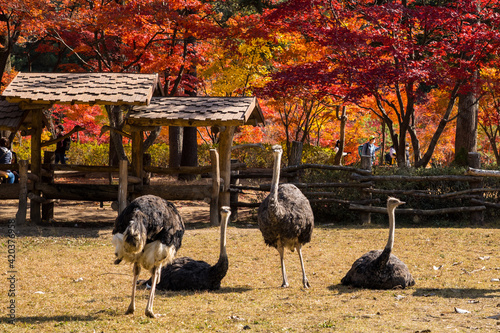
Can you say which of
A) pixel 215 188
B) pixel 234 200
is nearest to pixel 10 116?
pixel 215 188

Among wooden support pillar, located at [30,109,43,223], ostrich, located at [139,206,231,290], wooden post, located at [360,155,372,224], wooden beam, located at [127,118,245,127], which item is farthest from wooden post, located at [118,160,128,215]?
wooden post, located at [360,155,372,224]

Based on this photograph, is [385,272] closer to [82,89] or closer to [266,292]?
[266,292]

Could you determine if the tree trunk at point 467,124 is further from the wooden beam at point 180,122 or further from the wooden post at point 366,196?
the wooden beam at point 180,122

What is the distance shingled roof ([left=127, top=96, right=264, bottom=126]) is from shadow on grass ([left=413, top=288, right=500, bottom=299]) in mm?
5329

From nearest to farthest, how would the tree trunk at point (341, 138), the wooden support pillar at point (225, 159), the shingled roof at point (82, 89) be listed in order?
the shingled roof at point (82, 89) → the wooden support pillar at point (225, 159) → the tree trunk at point (341, 138)

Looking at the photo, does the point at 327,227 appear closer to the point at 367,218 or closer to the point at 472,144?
the point at 367,218

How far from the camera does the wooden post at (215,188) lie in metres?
11.5

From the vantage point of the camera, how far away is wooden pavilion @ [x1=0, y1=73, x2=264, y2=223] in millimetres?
10836

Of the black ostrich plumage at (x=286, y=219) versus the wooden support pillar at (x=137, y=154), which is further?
the wooden support pillar at (x=137, y=154)

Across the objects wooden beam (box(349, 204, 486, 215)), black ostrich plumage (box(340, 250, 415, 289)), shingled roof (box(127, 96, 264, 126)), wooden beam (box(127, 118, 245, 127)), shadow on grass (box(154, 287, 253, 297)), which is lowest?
shadow on grass (box(154, 287, 253, 297))

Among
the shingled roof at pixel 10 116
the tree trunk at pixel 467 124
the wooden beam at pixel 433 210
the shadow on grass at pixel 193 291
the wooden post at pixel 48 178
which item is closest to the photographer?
the shadow on grass at pixel 193 291

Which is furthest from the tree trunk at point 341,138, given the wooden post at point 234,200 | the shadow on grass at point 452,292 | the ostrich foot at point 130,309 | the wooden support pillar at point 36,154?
the ostrich foot at point 130,309

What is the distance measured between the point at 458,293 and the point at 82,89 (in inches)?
308

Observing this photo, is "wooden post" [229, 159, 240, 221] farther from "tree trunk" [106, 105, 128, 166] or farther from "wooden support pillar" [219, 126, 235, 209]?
"tree trunk" [106, 105, 128, 166]
